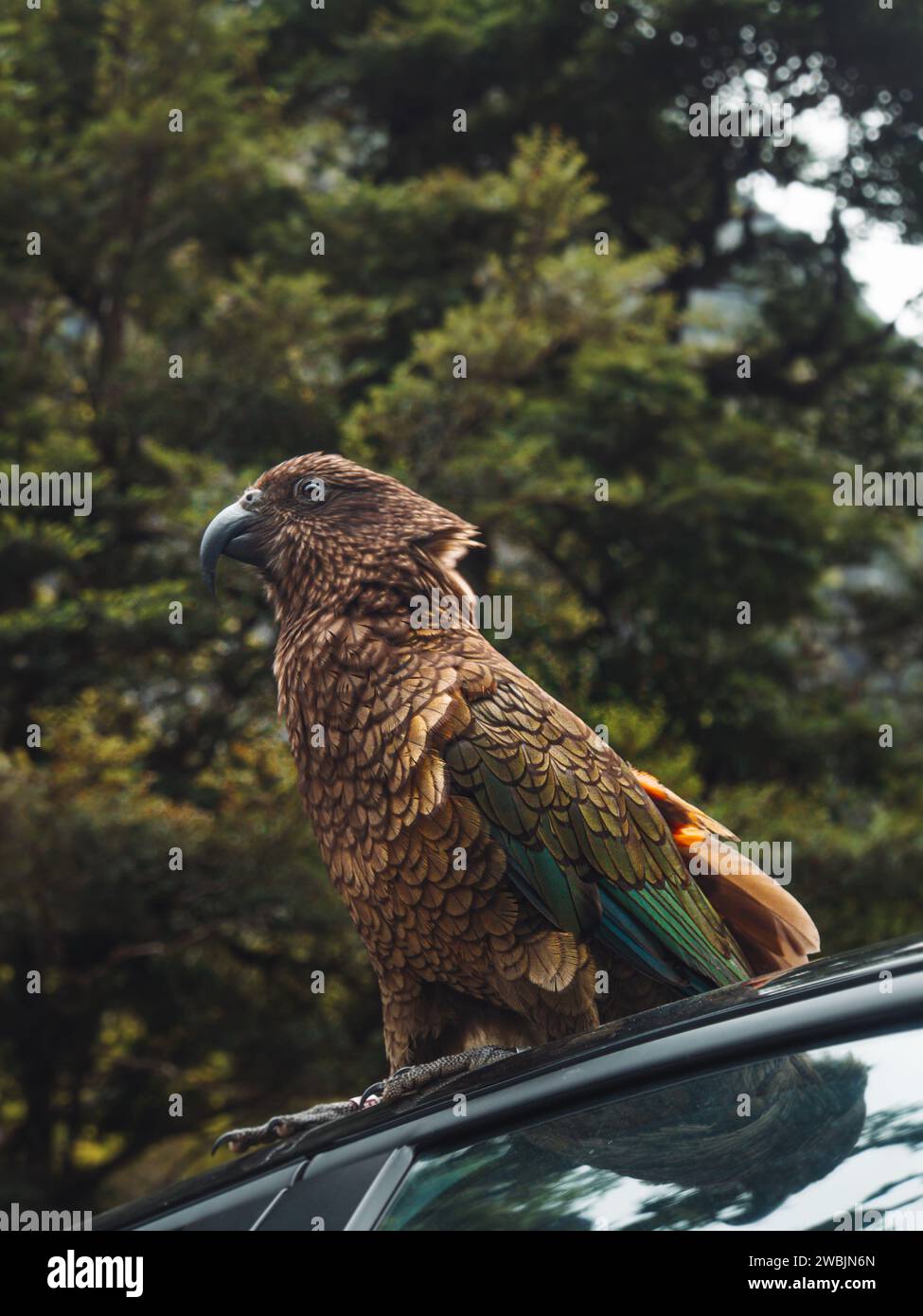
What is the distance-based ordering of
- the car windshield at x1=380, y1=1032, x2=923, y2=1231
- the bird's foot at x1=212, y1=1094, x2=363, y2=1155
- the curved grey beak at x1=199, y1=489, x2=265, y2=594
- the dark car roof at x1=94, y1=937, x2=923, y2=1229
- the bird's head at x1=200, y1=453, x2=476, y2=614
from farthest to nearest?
the curved grey beak at x1=199, y1=489, x2=265, y2=594, the bird's head at x1=200, y1=453, x2=476, y2=614, the bird's foot at x1=212, y1=1094, x2=363, y2=1155, the dark car roof at x1=94, y1=937, x2=923, y2=1229, the car windshield at x1=380, y1=1032, x2=923, y2=1231

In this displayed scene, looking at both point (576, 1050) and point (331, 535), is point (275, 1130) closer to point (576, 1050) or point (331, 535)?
point (576, 1050)

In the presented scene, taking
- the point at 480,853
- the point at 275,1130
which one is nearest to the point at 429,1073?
the point at 275,1130

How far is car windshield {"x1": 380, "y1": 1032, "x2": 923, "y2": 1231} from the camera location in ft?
3.85

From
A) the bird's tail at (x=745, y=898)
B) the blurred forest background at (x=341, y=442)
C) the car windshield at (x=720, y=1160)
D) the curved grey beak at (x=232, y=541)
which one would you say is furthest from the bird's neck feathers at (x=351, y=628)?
the blurred forest background at (x=341, y=442)

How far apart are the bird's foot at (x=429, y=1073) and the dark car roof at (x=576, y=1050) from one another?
1.40ft

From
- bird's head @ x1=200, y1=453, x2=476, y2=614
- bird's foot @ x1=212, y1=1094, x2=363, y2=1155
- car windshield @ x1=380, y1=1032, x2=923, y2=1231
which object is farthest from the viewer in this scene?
bird's head @ x1=200, y1=453, x2=476, y2=614

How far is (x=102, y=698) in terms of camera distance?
630 centimetres

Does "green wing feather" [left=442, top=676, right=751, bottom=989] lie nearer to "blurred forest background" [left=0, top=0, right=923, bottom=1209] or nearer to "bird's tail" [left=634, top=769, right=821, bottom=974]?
"bird's tail" [left=634, top=769, right=821, bottom=974]

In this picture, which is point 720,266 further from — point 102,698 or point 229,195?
point 102,698

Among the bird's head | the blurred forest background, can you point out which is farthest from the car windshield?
the blurred forest background

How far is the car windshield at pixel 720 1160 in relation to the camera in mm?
1175

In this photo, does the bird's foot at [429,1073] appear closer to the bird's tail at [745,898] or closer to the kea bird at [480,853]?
the kea bird at [480,853]

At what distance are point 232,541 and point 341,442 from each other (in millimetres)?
3639

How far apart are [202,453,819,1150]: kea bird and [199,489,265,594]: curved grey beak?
0.26 meters
